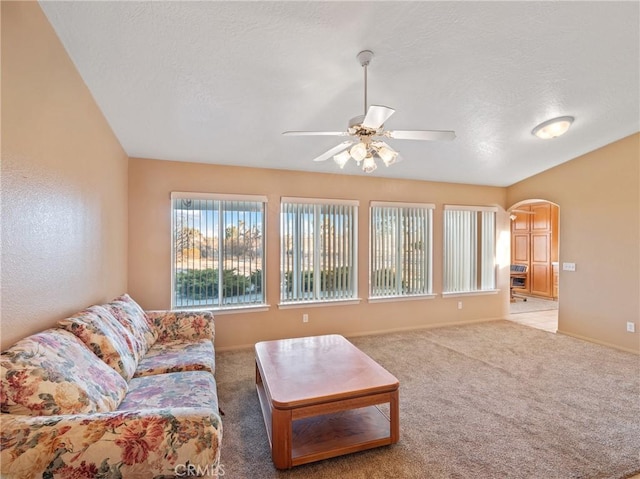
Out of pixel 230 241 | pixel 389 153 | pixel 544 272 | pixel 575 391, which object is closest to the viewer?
pixel 389 153

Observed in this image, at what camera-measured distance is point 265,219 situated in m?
4.07

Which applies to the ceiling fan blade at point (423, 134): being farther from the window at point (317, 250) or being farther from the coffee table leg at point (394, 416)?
the window at point (317, 250)

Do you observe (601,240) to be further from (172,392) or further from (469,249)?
(172,392)

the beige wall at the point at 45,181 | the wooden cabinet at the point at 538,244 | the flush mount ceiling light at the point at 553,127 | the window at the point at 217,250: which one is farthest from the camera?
the wooden cabinet at the point at 538,244

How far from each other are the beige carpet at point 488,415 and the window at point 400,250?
0.99 meters

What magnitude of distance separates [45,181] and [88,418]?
4.44 feet

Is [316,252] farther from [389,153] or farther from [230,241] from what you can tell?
[389,153]

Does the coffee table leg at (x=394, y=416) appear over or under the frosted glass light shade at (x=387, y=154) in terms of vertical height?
under

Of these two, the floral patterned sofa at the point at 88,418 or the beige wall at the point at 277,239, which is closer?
the floral patterned sofa at the point at 88,418

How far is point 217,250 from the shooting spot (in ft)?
12.7

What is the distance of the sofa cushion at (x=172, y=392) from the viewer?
1.76 meters

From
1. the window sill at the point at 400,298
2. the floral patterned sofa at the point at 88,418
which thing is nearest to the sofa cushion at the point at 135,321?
the floral patterned sofa at the point at 88,418

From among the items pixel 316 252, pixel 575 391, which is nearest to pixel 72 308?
pixel 316 252

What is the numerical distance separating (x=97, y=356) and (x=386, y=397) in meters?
1.81
